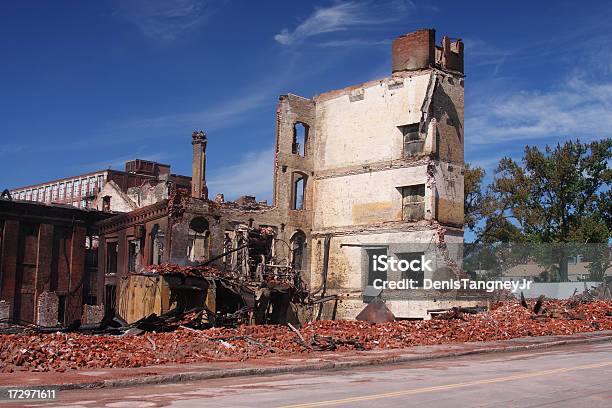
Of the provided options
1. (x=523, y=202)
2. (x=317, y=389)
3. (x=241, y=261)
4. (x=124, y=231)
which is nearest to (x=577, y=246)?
(x=523, y=202)

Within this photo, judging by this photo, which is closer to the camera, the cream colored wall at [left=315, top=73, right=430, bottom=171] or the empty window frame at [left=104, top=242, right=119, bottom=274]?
the cream colored wall at [left=315, top=73, right=430, bottom=171]

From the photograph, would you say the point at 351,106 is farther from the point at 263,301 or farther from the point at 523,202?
the point at 523,202

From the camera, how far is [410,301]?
34375 mm

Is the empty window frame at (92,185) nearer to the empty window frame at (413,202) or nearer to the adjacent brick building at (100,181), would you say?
the adjacent brick building at (100,181)

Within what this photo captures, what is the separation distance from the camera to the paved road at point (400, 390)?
9508 mm

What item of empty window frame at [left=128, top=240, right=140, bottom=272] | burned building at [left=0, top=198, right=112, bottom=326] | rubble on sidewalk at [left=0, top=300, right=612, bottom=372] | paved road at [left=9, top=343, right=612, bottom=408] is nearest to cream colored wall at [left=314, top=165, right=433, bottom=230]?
rubble on sidewalk at [left=0, top=300, right=612, bottom=372]

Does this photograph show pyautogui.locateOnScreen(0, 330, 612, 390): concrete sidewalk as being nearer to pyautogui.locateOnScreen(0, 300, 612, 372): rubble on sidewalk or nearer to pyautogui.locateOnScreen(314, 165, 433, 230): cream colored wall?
pyautogui.locateOnScreen(0, 300, 612, 372): rubble on sidewalk

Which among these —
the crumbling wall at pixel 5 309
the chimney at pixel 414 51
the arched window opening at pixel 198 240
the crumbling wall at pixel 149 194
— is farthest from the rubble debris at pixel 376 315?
the crumbling wall at pixel 149 194

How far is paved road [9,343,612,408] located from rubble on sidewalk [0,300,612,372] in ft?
8.61

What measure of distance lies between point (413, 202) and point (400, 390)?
25297 millimetres

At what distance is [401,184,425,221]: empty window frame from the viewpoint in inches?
1390

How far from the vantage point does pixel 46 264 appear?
119 ft

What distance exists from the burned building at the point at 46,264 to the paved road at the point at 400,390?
24.9 metres

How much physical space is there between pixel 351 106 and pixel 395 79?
11.3 feet
